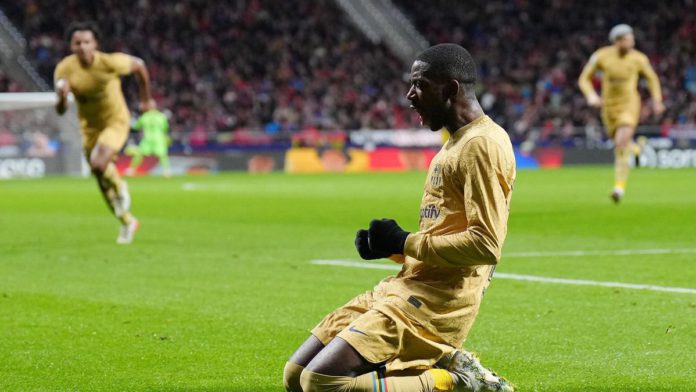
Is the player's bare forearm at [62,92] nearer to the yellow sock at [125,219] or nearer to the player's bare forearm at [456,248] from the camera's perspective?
the yellow sock at [125,219]

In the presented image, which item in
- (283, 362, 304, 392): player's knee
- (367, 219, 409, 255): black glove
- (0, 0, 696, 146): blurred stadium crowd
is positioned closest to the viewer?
(367, 219, 409, 255): black glove

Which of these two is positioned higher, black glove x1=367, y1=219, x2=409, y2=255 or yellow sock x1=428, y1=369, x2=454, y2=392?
black glove x1=367, y1=219, x2=409, y2=255

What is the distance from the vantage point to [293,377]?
4902mm

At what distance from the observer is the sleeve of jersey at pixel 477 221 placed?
448 centimetres

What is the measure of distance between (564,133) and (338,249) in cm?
3026

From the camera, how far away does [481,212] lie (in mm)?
4480

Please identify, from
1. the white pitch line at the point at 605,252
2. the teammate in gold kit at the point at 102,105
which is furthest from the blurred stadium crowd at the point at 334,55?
the white pitch line at the point at 605,252

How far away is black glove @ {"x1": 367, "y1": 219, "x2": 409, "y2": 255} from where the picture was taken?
458cm

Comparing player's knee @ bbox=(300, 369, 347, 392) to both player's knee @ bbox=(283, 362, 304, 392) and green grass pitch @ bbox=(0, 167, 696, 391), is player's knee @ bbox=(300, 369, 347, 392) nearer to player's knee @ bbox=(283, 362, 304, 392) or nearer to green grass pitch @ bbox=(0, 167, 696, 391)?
player's knee @ bbox=(283, 362, 304, 392)

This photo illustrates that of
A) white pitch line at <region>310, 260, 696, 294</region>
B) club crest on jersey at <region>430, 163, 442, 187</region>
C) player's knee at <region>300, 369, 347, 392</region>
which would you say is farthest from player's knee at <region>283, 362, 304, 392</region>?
white pitch line at <region>310, 260, 696, 294</region>

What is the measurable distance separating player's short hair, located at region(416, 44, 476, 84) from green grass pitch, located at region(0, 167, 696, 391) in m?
1.58

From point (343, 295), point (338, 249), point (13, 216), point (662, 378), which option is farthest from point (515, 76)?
point (662, 378)

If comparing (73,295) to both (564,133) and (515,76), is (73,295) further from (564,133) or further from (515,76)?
(515,76)

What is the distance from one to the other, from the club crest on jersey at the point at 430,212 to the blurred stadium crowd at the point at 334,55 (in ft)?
115
